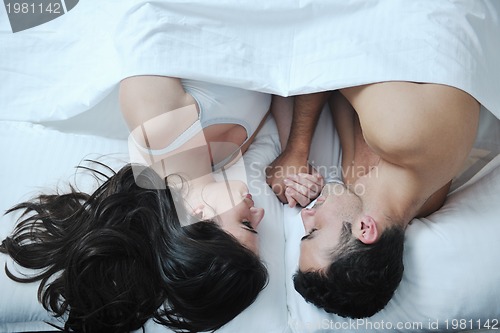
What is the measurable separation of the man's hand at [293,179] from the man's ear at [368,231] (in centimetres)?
23

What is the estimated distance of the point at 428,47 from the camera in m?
1.19

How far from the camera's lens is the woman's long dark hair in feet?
3.79

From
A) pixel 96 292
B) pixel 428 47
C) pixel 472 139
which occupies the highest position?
pixel 428 47

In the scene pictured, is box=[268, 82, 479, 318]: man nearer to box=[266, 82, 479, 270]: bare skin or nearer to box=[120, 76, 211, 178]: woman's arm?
box=[266, 82, 479, 270]: bare skin

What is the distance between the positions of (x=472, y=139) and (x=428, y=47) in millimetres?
229

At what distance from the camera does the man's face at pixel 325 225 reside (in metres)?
1.22

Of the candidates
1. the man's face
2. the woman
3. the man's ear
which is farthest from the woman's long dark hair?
the man's ear

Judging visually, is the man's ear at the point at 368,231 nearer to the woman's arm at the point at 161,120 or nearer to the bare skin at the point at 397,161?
the bare skin at the point at 397,161

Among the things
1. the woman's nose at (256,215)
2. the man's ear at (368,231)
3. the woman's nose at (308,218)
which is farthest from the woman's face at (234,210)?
the man's ear at (368,231)

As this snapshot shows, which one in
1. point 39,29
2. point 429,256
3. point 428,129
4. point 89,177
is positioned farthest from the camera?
point 39,29

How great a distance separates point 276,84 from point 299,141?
218 mm

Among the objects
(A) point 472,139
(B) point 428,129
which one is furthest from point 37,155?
(A) point 472,139

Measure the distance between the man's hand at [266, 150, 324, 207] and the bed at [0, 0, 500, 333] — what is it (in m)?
0.04

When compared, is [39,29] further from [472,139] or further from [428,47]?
[472,139]
